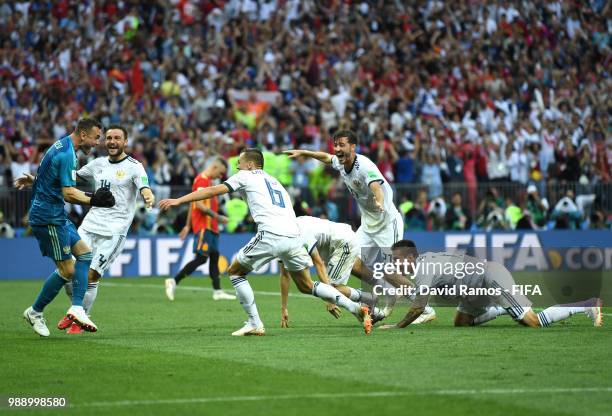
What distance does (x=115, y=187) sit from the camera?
48.4 feet

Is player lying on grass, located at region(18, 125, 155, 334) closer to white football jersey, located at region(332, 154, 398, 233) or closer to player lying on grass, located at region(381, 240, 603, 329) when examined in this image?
white football jersey, located at region(332, 154, 398, 233)

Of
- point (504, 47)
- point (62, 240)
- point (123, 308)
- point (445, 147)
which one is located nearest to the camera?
point (62, 240)

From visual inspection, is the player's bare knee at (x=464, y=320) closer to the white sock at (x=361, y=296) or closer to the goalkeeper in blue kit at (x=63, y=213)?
the white sock at (x=361, y=296)

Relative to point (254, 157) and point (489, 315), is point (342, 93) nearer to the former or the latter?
point (489, 315)

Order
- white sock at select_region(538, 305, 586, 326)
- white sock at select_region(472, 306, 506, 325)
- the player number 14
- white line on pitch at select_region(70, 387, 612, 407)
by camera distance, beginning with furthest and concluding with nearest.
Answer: white sock at select_region(472, 306, 506, 325), white sock at select_region(538, 305, 586, 326), the player number 14, white line on pitch at select_region(70, 387, 612, 407)

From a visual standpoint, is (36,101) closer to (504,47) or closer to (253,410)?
(504,47)

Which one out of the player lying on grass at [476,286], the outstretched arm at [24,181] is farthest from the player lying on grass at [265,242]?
the outstretched arm at [24,181]

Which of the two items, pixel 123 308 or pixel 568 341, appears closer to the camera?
pixel 568 341

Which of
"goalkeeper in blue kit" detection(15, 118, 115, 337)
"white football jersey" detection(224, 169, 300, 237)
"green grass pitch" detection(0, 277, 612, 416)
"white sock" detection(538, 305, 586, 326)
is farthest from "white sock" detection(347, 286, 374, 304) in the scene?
"goalkeeper in blue kit" detection(15, 118, 115, 337)

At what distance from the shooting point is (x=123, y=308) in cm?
1866

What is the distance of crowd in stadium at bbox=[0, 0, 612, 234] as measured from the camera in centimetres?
2844

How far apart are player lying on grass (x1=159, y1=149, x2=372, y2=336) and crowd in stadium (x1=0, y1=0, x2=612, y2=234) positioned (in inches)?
479

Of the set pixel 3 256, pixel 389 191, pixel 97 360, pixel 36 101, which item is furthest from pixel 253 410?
pixel 36 101

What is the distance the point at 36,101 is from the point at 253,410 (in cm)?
2189
